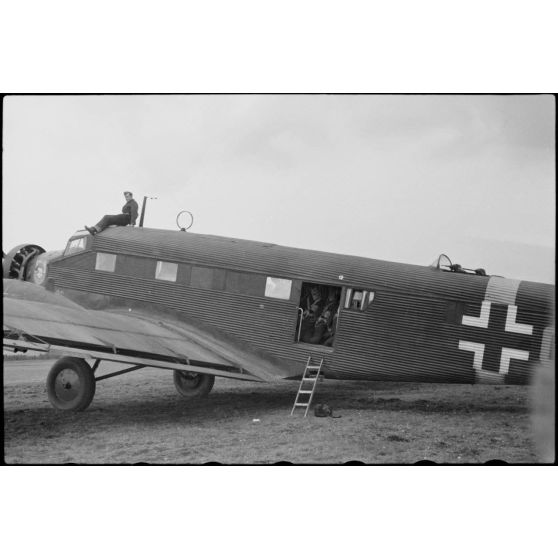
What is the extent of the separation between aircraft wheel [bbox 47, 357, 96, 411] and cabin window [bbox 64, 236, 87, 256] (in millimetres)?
2212

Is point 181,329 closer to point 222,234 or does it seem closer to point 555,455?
point 222,234

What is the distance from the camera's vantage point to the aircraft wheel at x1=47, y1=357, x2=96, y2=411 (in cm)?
862

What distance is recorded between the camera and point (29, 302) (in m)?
8.76

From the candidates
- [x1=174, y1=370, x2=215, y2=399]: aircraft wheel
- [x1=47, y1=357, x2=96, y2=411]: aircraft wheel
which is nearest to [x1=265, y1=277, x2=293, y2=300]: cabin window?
[x1=174, y1=370, x2=215, y2=399]: aircraft wheel

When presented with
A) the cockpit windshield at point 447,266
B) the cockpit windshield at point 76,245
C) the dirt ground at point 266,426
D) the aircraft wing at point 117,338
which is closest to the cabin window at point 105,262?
the cockpit windshield at point 76,245

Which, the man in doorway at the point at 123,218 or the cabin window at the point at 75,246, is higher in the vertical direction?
the man in doorway at the point at 123,218

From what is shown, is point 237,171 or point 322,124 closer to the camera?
point 322,124

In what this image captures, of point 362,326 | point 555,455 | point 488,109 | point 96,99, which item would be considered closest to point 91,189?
point 96,99

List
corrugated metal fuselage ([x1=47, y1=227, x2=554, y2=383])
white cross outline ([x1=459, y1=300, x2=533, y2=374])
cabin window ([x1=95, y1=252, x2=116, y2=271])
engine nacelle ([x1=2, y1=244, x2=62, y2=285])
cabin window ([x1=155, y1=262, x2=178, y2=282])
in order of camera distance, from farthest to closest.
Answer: engine nacelle ([x1=2, y1=244, x2=62, y2=285]), cabin window ([x1=95, y1=252, x2=116, y2=271]), cabin window ([x1=155, y1=262, x2=178, y2=282]), corrugated metal fuselage ([x1=47, y1=227, x2=554, y2=383]), white cross outline ([x1=459, y1=300, x2=533, y2=374])

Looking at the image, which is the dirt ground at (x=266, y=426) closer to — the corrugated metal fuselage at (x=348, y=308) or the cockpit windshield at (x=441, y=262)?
the corrugated metal fuselage at (x=348, y=308)

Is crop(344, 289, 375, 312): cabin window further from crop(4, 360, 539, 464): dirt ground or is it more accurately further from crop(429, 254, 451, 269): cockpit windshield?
crop(4, 360, 539, 464): dirt ground

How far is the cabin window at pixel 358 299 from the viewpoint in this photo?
9281 millimetres

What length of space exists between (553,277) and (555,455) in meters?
2.06

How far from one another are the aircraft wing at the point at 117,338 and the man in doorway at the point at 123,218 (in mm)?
1184
